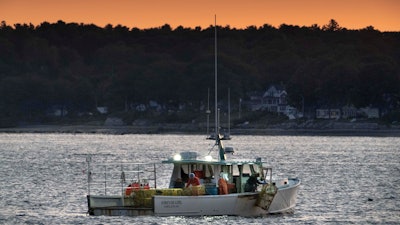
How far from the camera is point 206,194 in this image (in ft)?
188

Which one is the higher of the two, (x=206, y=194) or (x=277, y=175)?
(x=206, y=194)

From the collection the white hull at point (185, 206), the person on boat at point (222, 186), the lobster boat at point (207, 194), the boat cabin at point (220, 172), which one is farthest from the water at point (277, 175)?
the boat cabin at point (220, 172)

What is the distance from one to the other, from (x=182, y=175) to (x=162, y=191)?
3.88 m

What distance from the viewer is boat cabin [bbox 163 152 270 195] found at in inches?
2320

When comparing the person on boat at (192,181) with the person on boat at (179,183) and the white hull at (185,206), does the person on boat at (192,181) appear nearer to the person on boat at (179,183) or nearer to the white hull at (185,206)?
the white hull at (185,206)

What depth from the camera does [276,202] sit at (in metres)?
58.8

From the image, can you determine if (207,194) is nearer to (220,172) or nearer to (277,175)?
(220,172)

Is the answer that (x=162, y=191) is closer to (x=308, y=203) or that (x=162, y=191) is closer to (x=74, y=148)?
(x=308, y=203)

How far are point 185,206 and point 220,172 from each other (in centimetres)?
371

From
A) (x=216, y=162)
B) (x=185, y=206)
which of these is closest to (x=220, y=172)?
(x=216, y=162)

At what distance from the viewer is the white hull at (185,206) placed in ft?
185

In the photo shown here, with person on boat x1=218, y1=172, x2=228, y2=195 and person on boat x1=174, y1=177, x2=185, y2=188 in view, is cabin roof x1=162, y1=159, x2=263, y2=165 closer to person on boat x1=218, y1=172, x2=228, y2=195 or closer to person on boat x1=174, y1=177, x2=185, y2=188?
person on boat x1=174, y1=177, x2=185, y2=188

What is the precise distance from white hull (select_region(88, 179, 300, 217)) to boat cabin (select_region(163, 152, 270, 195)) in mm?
1329

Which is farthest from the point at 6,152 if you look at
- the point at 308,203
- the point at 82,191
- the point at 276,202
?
the point at 276,202
